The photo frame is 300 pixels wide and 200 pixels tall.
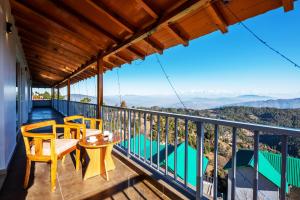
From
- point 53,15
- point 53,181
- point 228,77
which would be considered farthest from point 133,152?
point 228,77

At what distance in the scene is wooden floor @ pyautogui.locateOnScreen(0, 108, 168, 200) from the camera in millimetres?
2297

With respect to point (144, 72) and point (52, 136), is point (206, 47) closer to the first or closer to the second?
point (144, 72)

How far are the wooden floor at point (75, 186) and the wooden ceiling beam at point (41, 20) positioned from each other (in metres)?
2.88

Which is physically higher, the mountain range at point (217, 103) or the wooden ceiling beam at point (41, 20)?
the wooden ceiling beam at point (41, 20)

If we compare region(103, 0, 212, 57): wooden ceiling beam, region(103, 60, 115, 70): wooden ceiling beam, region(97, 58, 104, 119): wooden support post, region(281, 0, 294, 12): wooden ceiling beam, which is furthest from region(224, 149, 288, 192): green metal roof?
region(103, 60, 115, 70): wooden ceiling beam

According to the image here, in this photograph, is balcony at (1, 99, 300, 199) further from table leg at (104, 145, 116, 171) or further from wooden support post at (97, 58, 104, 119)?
wooden support post at (97, 58, 104, 119)

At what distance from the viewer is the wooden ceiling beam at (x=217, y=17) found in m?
2.30

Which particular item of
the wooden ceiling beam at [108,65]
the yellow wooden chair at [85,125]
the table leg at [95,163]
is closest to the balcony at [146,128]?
the table leg at [95,163]

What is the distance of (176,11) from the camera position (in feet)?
8.16

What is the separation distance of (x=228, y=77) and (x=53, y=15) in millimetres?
18841

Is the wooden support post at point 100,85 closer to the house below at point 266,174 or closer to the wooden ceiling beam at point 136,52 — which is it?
the wooden ceiling beam at point 136,52

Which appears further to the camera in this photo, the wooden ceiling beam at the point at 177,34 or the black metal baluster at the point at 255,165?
the wooden ceiling beam at the point at 177,34

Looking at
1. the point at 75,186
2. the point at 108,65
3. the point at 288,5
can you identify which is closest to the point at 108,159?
the point at 75,186

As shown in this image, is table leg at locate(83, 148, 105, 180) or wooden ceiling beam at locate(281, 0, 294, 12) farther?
table leg at locate(83, 148, 105, 180)
